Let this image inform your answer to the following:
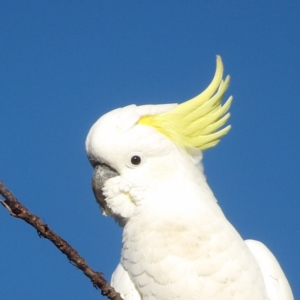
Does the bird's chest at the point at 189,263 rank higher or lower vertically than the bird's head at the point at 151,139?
lower

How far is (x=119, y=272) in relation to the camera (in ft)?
10.2

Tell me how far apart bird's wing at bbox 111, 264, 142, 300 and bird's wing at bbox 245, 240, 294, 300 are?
2.33 feet

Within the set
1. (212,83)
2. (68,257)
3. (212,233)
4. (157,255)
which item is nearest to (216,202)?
(212,233)

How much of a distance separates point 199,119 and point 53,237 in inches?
66.7

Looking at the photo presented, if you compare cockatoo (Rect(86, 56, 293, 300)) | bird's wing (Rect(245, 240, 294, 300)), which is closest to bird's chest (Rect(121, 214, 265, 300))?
cockatoo (Rect(86, 56, 293, 300))

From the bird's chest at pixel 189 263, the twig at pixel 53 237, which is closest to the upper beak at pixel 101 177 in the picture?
the bird's chest at pixel 189 263

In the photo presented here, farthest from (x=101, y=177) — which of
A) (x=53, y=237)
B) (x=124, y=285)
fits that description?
(x=53, y=237)

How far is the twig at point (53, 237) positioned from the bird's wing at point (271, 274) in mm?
1362

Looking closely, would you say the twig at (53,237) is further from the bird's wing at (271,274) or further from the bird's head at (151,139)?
the bird's wing at (271,274)

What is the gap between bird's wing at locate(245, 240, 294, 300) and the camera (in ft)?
10.1

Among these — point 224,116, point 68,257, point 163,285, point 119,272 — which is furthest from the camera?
point 224,116

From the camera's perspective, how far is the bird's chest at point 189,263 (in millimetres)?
2861

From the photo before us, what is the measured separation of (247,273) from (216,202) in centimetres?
46

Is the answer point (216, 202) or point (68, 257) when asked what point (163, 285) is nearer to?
point (216, 202)
